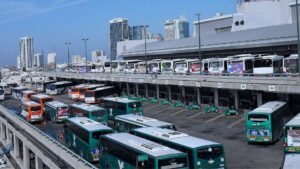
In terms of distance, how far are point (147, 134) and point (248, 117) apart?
795cm

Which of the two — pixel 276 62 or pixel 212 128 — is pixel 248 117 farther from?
pixel 276 62

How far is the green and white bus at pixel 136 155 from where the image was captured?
1661cm

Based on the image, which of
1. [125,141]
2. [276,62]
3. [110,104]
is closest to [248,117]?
[125,141]

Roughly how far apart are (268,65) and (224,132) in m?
16.1

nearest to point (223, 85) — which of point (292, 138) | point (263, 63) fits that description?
point (263, 63)

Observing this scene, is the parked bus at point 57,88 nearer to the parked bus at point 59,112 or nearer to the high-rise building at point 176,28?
the parked bus at point 59,112

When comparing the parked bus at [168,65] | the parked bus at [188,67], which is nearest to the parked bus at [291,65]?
the parked bus at [188,67]

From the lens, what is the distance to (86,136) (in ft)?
83.3

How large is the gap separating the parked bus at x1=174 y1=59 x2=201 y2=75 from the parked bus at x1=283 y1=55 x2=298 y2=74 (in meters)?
14.5

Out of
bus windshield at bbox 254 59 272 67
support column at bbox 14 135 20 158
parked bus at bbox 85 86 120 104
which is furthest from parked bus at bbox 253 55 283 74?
support column at bbox 14 135 20 158

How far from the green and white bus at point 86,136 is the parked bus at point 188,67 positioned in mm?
30761

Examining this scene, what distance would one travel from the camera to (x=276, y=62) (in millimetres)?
45062

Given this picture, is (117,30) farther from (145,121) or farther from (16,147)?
(145,121)

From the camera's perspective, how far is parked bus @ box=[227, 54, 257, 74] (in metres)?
47.7
